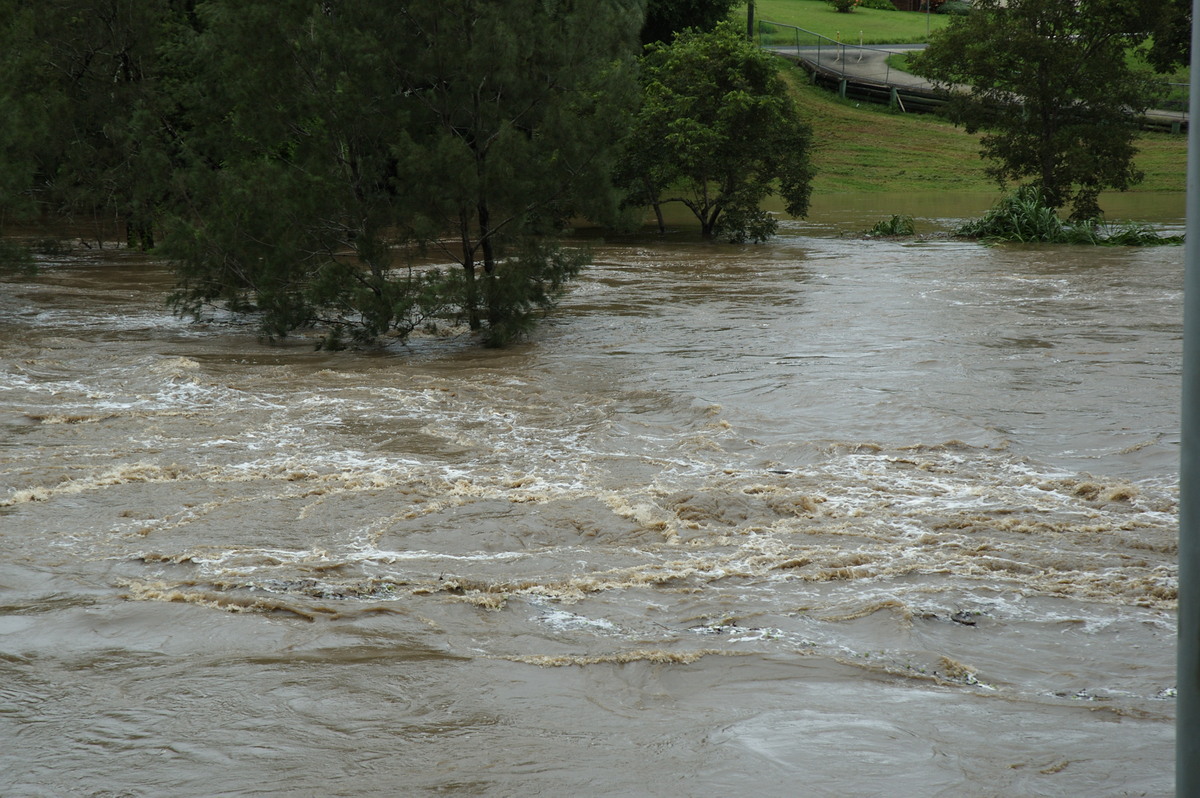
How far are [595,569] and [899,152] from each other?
41598 mm

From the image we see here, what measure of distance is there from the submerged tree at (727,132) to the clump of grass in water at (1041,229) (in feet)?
13.6

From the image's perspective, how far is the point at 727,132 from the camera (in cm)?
2594

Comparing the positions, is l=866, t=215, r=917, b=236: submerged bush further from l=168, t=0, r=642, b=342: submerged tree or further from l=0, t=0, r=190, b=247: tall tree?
l=0, t=0, r=190, b=247: tall tree

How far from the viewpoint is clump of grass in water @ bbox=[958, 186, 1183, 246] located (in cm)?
2447

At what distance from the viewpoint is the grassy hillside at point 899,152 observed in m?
41.4

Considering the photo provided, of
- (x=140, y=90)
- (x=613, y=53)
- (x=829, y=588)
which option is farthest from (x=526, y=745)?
(x=140, y=90)

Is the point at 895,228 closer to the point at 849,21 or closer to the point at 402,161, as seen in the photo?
the point at 402,161

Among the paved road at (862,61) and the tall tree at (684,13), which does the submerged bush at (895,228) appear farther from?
the paved road at (862,61)

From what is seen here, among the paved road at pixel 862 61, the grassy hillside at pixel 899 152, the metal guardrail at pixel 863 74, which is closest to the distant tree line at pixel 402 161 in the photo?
the grassy hillside at pixel 899 152

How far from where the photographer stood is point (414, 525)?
7156 millimetres

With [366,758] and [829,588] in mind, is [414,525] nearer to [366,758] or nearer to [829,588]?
[829,588]

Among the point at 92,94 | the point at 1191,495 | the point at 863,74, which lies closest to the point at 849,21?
the point at 863,74

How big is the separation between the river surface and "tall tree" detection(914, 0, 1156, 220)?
13422 millimetres

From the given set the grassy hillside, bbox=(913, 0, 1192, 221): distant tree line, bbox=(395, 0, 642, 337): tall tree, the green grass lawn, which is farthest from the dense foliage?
the green grass lawn
